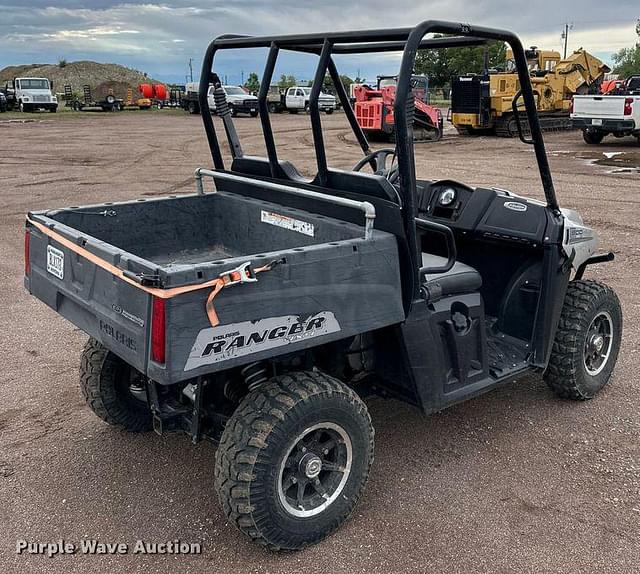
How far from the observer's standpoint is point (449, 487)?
3.48m

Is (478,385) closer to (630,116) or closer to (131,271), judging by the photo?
(131,271)

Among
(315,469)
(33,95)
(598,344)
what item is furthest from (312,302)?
(33,95)

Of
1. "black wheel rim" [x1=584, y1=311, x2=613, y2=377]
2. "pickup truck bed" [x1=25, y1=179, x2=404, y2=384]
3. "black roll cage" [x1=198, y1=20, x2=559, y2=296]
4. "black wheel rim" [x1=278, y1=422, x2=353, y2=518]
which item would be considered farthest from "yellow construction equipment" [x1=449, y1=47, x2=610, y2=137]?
"black wheel rim" [x1=278, y1=422, x2=353, y2=518]

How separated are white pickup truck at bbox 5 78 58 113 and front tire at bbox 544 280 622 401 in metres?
39.5

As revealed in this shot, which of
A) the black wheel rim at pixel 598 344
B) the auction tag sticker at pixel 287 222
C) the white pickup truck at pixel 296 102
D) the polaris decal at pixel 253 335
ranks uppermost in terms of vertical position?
the white pickup truck at pixel 296 102

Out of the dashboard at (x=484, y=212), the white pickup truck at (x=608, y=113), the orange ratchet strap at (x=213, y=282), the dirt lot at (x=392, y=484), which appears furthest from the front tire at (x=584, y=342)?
the white pickup truck at (x=608, y=113)

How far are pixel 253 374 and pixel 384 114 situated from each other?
1819 centimetres

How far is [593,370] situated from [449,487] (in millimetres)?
1507

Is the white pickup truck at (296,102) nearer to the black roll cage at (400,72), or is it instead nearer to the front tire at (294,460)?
the black roll cage at (400,72)

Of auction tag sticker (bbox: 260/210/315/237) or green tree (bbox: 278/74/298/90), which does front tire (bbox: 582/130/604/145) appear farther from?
auction tag sticker (bbox: 260/210/315/237)

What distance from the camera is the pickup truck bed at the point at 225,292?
2543mm

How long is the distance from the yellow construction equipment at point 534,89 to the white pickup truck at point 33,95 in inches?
996

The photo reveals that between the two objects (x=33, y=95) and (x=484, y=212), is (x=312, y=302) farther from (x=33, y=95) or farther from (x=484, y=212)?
(x=33, y=95)

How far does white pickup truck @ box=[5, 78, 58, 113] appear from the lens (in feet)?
126
